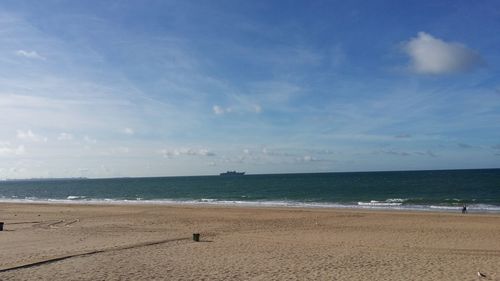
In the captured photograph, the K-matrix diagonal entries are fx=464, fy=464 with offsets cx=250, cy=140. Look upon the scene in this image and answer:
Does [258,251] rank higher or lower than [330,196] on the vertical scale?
lower

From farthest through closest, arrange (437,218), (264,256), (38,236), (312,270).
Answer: (437,218)
(38,236)
(264,256)
(312,270)

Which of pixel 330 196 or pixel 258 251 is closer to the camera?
pixel 258 251

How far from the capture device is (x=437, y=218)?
86.7 feet

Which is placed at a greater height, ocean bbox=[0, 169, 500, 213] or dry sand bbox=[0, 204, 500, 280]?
ocean bbox=[0, 169, 500, 213]

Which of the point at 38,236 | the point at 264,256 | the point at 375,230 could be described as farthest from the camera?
the point at 375,230

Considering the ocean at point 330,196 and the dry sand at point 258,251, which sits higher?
the ocean at point 330,196

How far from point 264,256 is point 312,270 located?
2.38 metres

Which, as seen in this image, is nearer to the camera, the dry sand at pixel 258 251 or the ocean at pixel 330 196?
the dry sand at pixel 258 251

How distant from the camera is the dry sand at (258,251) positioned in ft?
38.0

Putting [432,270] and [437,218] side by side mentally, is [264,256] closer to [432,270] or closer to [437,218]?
[432,270]

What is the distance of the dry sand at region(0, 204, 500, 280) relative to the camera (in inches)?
456

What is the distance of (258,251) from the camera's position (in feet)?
48.9

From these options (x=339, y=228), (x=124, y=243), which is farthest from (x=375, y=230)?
(x=124, y=243)

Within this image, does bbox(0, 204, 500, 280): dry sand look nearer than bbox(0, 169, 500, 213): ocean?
Yes
